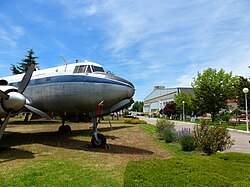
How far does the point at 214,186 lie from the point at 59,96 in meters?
9.94

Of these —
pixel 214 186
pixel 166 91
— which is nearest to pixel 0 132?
pixel 214 186

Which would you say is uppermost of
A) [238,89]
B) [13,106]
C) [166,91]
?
[166,91]

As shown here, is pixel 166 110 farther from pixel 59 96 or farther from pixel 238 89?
pixel 59 96

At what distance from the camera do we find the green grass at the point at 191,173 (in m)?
5.43

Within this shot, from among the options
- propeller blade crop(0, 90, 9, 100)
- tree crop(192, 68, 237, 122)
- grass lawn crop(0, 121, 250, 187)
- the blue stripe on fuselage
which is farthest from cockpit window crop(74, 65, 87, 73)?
tree crop(192, 68, 237, 122)

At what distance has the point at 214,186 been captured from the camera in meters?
5.13

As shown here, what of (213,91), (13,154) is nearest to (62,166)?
(13,154)

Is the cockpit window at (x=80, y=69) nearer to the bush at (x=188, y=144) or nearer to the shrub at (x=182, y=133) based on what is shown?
the bush at (x=188, y=144)

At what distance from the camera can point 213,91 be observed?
42.3 metres

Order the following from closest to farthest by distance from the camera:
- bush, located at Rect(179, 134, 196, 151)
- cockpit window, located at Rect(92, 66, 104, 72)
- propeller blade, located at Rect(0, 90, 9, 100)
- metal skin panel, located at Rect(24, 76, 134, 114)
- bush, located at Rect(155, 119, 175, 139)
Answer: propeller blade, located at Rect(0, 90, 9, 100)
metal skin panel, located at Rect(24, 76, 134, 114)
bush, located at Rect(179, 134, 196, 151)
cockpit window, located at Rect(92, 66, 104, 72)
bush, located at Rect(155, 119, 175, 139)

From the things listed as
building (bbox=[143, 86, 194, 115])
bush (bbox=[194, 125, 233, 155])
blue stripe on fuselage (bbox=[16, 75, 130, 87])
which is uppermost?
building (bbox=[143, 86, 194, 115])

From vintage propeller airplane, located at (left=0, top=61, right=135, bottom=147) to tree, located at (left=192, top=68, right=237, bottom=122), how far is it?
3307 centimetres

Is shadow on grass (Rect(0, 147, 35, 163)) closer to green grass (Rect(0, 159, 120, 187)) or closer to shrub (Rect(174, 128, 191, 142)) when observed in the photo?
green grass (Rect(0, 159, 120, 187))

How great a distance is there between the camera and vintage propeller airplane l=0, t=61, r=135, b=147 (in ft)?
36.2
